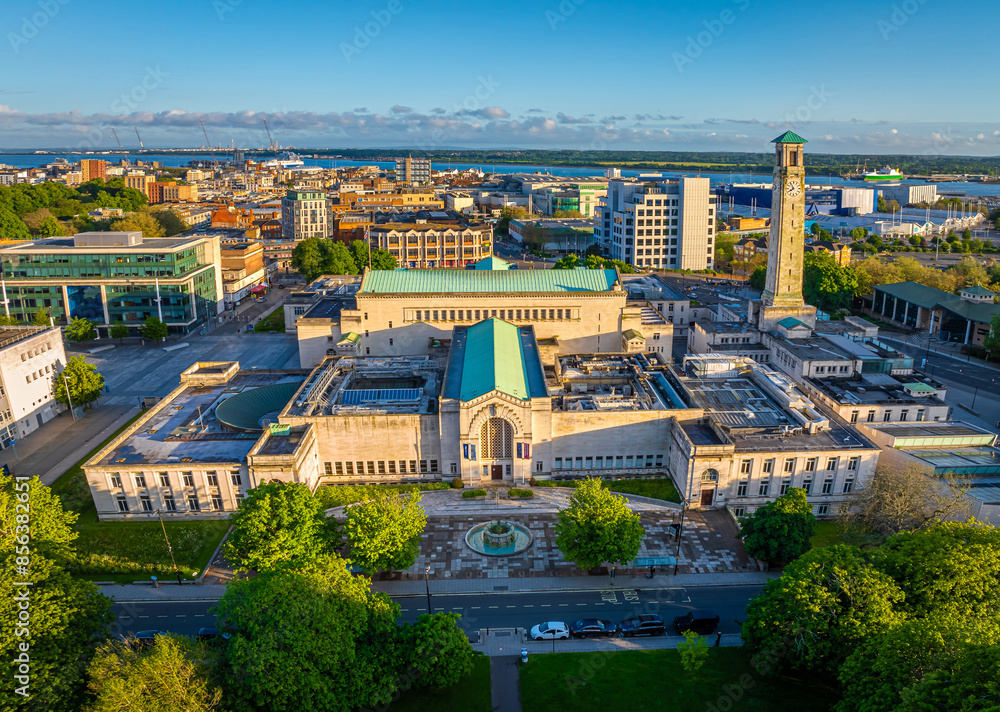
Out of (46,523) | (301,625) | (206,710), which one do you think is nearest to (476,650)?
(301,625)

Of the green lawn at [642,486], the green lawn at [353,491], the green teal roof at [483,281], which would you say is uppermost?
the green teal roof at [483,281]

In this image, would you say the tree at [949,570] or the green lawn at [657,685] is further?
the green lawn at [657,685]

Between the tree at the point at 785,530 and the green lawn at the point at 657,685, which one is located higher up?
the tree at the point at 785,530

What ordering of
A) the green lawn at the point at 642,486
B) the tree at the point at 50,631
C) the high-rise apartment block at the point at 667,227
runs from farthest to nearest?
the high-rise apartment block at the point at 667,227, the green lawn at the point at 642,486, the tree at the point at 50,631

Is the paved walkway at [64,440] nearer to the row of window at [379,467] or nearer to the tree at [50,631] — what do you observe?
the row of window at [379,467]

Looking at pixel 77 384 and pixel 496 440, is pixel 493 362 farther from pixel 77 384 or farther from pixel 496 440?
pixel 77 384

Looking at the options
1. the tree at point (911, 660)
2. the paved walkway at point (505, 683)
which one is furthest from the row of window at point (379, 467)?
the tree at point (911, 660)

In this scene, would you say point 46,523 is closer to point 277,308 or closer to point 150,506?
point 150,506

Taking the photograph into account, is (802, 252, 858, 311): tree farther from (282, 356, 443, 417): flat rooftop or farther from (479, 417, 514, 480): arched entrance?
(479, 417, 514, 480): arched entrance
